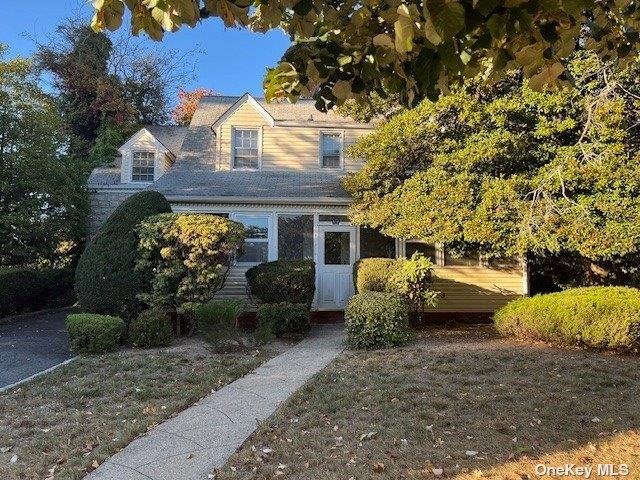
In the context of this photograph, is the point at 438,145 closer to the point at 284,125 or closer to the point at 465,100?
the point at 465,100

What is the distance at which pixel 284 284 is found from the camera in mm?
10289

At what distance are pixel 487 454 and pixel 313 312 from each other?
832cm

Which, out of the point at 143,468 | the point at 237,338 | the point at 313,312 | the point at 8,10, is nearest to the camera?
the point at 143,468

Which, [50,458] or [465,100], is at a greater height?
[465,100]

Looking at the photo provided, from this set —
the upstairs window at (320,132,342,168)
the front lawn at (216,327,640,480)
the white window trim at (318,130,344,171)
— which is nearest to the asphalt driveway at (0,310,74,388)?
the front lawn at (216,327,640,480)

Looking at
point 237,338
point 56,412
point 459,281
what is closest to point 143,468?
point 56,412

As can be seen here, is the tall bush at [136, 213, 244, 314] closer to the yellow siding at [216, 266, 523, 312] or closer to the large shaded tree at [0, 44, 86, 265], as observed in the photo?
the yellow siding at [216, 266, 523, 312]

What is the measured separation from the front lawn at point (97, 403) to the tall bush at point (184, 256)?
1348mm

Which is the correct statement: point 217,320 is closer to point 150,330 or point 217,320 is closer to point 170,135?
point 150,330

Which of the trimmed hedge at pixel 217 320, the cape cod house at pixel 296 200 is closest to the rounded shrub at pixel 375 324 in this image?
the trimmed hedge at pixel 217 320

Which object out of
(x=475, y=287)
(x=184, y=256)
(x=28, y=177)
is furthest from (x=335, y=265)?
(x=28, y=177)

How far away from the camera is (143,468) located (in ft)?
12.5

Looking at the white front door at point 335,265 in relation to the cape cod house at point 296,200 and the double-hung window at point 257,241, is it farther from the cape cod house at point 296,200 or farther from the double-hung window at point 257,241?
the double-hung window at point 257,241

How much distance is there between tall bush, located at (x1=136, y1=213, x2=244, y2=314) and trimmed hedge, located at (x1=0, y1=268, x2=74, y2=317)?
485 centimetres
